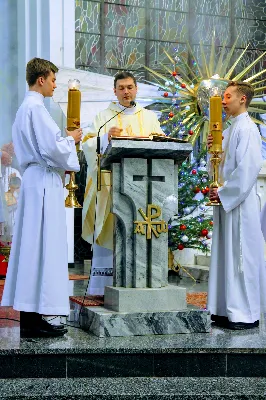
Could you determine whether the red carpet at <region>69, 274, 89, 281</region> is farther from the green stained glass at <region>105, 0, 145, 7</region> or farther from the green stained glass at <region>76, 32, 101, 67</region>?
the green stained glass at <region>105, 0, 145, 7</region>

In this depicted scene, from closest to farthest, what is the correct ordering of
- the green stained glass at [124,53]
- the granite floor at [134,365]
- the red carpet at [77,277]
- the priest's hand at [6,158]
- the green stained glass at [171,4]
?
the granite floor at [134,365]
the red carpet at [77,277]
the priest's hand at [6,158]
the green stained glass at [124,53]
the green stained glass at [171,4]

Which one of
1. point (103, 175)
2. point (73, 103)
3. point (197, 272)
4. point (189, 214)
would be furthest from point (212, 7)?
point (73, 103)

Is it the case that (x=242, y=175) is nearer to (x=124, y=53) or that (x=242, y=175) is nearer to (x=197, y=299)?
(x=197, y=299)

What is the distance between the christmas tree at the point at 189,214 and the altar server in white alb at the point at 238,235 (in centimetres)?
393

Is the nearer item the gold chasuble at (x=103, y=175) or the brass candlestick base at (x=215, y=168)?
the brass candlestick base at (x=215, y=168)

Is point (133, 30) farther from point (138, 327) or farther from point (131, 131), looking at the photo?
point (138, 327)

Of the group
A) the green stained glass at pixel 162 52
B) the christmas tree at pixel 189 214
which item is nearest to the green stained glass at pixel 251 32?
the green stained glass at pixel 162 52

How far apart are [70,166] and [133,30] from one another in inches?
316

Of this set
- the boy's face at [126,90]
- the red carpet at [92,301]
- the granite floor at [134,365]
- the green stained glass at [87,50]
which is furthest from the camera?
the green stained glass at [87,50]

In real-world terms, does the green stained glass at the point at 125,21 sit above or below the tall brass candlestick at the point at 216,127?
above

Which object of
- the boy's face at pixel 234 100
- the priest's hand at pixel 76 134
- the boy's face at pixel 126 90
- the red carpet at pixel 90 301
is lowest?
the red carpet at pixel 90 301

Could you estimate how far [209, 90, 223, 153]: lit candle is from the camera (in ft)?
18.5

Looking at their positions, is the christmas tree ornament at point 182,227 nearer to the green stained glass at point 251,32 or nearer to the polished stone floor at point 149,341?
the polished stone floor at point 149,341

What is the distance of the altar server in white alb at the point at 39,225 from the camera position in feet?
17.1
